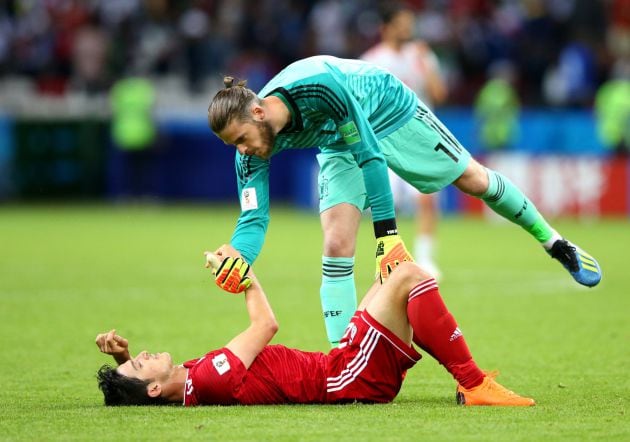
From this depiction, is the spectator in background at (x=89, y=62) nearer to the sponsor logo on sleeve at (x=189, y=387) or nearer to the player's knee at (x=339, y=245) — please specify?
the player's knee at (x=339, y=245)

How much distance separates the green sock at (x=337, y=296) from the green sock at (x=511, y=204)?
95 centimetres

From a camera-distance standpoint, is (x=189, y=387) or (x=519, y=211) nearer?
(x=189, y=387)

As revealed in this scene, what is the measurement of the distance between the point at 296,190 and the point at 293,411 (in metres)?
17.4

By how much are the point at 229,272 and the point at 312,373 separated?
0.64 meters

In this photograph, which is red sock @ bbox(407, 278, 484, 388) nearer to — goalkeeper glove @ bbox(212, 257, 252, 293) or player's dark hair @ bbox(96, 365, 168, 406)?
goalkeeper glove @ bbox(212, 257, 252, 293)

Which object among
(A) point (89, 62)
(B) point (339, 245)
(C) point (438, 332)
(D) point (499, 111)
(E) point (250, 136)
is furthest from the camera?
(A) point (89, 62)

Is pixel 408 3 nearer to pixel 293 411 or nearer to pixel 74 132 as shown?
pixel 74 132

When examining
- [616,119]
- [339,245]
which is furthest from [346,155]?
[616,119]

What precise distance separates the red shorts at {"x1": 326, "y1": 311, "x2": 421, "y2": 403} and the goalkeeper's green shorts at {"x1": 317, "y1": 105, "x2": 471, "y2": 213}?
1192 millimetres

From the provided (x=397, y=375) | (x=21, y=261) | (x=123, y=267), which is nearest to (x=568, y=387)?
(x=397, y=375)

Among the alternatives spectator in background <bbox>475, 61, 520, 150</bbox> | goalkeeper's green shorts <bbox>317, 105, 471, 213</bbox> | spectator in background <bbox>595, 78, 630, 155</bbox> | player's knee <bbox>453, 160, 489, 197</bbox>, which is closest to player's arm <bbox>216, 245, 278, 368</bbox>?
goalkeeper's green shorts <bbox>317, 105, 471, 213</bbox>

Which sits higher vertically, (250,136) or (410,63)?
(410,63)

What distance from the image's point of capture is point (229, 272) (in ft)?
19.4

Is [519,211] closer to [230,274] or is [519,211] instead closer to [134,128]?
[230,274]
